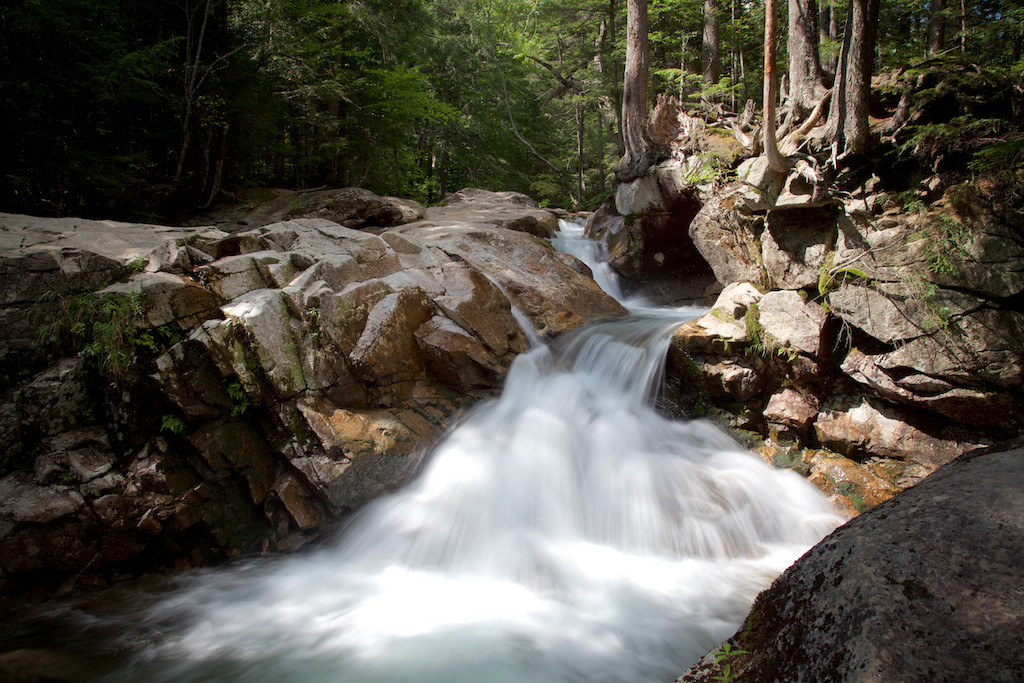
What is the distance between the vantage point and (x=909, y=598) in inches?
58.6

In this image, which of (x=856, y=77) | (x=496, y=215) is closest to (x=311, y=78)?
(x=496, y=215)

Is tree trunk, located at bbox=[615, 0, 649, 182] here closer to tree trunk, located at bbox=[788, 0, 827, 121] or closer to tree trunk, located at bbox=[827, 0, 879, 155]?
A: tree trunk, located at bbox=[788, 0, 827, 121]

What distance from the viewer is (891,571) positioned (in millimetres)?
1576

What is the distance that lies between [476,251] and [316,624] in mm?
6004

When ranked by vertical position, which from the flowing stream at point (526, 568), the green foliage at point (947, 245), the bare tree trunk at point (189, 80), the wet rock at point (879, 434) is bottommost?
the flowing stream at point (526, 568)

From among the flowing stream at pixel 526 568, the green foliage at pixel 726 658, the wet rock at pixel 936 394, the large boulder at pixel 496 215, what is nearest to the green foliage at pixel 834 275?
the wet rock at pixel 936 394

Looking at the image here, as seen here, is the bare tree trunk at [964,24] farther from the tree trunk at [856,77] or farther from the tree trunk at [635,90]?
the tree trunk at [856,77]

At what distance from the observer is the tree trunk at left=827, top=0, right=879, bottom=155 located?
5633mm

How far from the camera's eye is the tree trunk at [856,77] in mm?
5633

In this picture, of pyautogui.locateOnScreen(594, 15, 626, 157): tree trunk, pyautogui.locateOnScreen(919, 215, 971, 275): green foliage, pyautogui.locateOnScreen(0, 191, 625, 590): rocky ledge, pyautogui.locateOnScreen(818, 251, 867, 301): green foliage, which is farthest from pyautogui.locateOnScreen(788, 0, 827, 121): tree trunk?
pyautogui.locateOnScreen(594, 15, 626, 157): tree trunk

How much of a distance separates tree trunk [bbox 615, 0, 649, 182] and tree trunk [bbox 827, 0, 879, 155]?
436cm

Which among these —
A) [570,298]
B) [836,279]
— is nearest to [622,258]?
[570,298]

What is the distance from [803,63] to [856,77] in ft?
5.97

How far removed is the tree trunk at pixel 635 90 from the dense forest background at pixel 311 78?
0.60 m
